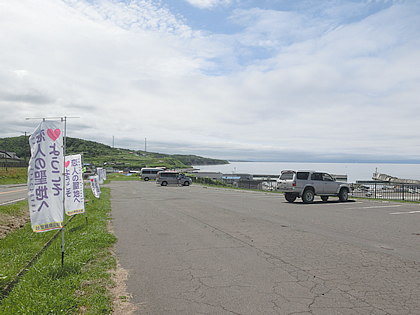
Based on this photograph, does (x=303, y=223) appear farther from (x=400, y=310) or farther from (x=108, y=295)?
(x=108, y=295)

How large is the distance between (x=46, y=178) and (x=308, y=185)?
16.2 meters

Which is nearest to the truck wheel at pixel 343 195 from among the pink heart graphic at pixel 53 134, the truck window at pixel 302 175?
the truck window at pixel 302 175

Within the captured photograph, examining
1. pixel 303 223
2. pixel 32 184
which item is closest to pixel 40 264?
pixel 32 184

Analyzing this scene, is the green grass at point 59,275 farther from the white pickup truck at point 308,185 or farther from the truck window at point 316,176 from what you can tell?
the truck window at point 316,176

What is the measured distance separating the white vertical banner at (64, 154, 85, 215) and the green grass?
4.04 ft

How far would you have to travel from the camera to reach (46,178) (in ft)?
18.3

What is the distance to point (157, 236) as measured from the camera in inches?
351

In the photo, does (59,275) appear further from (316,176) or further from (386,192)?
(386,192)

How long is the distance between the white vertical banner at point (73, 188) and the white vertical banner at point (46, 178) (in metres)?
4.03

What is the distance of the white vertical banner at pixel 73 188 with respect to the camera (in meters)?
9.59

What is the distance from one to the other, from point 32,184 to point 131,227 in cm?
542

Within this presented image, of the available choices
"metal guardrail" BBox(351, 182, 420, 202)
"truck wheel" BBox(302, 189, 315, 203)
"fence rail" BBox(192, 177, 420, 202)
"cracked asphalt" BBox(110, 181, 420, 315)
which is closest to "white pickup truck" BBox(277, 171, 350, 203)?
"truck wheel" BBox(302, 189, 315, 203)

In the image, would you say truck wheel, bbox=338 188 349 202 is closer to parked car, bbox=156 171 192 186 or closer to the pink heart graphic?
the pink heart graphic

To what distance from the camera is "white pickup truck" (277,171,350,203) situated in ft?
60.8
